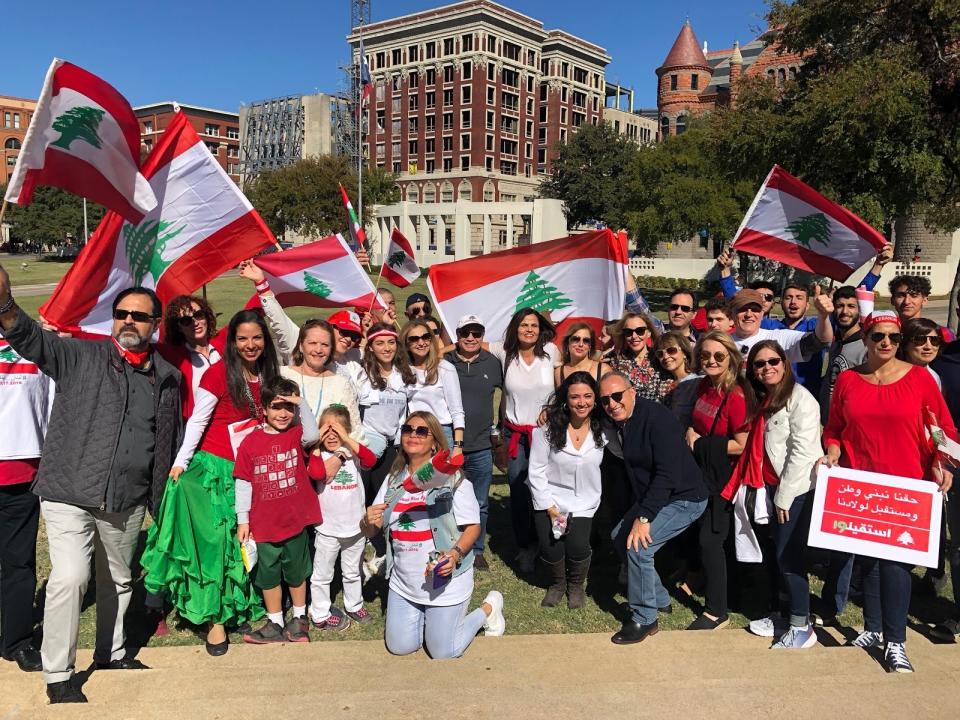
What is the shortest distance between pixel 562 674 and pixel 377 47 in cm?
9089

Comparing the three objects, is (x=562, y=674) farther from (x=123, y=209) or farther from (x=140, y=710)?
(x=123, y=209)

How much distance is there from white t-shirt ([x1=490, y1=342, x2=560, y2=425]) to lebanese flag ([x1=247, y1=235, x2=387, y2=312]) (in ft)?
6.13

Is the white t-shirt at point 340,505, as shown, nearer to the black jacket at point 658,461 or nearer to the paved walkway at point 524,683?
the paved walkway at point 524,683

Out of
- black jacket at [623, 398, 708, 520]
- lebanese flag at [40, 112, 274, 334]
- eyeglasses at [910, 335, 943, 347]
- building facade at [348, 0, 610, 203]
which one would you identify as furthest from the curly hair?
building facade at [348, 0, 610, 203]

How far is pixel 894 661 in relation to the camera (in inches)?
173

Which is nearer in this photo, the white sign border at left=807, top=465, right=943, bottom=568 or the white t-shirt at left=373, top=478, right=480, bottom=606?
the white sign border at left=807, top=465, right=943, bottom=568

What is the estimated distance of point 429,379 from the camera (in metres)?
5.65

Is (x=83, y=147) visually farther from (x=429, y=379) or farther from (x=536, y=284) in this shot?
(x=536, y=284)

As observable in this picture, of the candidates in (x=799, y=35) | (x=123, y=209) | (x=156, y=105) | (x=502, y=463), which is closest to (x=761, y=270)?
(x=799, y=35)

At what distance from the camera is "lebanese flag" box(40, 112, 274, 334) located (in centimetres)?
539

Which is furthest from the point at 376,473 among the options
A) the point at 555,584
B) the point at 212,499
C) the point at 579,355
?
the point at 579,355

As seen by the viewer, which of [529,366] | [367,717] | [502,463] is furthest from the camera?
[502,463]

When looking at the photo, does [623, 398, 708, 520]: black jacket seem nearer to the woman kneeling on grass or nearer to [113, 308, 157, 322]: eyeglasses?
the woman kneeling on grass

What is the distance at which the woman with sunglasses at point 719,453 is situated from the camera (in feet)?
16.3
